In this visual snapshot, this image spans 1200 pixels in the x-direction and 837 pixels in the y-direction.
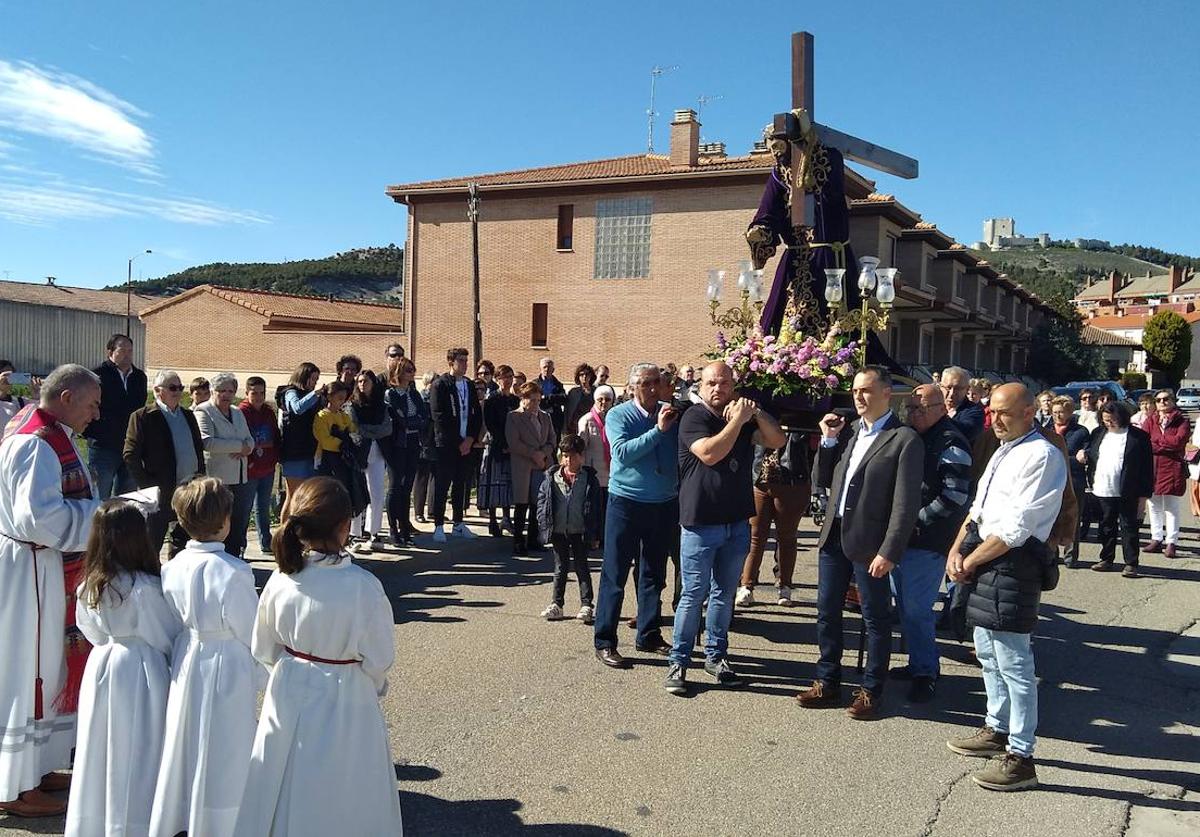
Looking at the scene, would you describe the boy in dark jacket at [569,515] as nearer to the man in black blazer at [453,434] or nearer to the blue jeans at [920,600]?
the blue jeans at [920,600]

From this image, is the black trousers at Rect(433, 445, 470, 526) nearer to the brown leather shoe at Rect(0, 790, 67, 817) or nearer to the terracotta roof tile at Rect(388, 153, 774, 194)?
the brown leather shoe at Rect(0, 790, 67, 817)

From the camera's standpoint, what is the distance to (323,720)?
3189 mm

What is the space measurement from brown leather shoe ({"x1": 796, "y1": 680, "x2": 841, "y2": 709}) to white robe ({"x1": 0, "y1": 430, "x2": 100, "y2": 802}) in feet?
12.7

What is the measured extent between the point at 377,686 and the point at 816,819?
2.09 metres

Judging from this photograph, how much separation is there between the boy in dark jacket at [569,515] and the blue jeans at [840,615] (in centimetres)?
220

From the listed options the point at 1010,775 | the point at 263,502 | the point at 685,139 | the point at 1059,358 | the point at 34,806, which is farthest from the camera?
the point at 1059,358

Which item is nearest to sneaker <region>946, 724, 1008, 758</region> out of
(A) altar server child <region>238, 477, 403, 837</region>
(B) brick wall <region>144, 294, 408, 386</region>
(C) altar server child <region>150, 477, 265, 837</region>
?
(A) altar server child <region>238, 477, 403, 837</region>

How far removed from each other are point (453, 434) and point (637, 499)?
4457 millimetres

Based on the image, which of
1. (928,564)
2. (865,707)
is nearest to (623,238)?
(928,564)

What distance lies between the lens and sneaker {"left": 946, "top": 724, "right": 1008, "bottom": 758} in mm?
4852

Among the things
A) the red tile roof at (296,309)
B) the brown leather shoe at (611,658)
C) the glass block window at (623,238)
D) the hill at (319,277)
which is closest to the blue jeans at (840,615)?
the brown leather shoe at (611,658)

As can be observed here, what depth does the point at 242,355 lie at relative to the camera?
124ft

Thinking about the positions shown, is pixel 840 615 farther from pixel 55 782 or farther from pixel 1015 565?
pixel 55 782

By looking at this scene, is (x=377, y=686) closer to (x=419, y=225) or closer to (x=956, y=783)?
(x=956, y=783)
